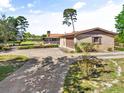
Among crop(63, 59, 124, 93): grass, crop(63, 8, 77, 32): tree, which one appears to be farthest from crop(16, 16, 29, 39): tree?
crop(63, 59, 124, 93): grass

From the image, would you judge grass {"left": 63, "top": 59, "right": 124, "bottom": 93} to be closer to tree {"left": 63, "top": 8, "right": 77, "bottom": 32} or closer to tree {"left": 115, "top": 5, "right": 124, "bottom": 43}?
tree {"left": 115, "top": 5, "right": 124, "bottom": 43}

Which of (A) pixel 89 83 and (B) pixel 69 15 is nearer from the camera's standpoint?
(A) pixel 89 83

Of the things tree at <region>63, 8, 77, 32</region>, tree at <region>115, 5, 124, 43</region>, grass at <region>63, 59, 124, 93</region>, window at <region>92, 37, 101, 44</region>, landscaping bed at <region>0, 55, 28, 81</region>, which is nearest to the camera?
grass at <region>63, 59, 124, 93</region>

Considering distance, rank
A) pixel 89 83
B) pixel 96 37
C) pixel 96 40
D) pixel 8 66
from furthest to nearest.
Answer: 1. pixel 96 40
2. pixel 96 37
3. pixel 8 66
4. pixel 89 83

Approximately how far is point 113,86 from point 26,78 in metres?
6.10

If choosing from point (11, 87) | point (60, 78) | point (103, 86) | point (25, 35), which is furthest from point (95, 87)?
point (25, 35)

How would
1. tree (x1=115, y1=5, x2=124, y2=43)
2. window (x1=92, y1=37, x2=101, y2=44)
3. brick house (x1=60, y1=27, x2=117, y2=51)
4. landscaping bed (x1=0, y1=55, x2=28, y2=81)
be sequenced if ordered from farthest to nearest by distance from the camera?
window (x1=92, y1=37, x2=101, y2=44)
brick house (x1=60, y1=27, x2=117, y2=51)
tree (x1=115, y1=5, x2=124, y2=43)
landscaping bed (x1=0, y1=55, x2=28, y2=81)

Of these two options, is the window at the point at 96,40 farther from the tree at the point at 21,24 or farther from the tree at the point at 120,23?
the tree at the point at 21,24

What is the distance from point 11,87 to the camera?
45.3ft

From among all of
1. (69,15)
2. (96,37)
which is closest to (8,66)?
(96,37)

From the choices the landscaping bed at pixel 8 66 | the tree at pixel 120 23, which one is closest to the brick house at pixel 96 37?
the tree at pixel 120 23

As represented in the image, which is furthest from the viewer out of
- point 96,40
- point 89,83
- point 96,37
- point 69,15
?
point 69,15

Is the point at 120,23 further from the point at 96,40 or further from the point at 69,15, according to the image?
the point at 69,15

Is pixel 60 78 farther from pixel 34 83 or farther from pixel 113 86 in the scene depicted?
pixel 113 86
